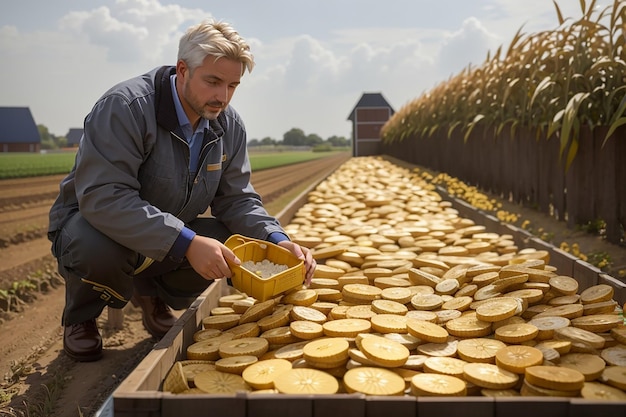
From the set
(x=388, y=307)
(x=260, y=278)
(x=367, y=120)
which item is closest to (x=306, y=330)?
(x=260, y=278)

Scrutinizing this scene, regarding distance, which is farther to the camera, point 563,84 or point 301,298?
point 563,84

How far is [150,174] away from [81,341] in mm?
838

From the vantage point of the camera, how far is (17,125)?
3100cm

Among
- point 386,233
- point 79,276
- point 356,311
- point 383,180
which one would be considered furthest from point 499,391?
point 383,180

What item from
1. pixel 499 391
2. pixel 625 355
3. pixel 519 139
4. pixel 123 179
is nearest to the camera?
pixel 499 391

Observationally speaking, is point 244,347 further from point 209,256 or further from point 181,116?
point 181,116

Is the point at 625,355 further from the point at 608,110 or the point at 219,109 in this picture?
the point at 608,110

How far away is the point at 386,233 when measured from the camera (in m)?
4.02

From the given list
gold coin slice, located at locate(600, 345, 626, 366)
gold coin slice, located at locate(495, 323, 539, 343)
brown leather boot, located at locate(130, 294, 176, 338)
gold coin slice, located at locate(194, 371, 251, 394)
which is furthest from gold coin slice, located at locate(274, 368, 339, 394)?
brown leather boot, located at locate(130, 294, 176, 338)

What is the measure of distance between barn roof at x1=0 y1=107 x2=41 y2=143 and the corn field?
28135mm

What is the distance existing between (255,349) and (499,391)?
2.46ft

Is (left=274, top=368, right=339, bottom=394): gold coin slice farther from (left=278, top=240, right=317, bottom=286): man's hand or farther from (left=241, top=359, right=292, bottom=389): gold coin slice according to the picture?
(left=278, top=240, right=317, bottom=286): man's hand

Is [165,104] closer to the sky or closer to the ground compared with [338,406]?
closer to the sky

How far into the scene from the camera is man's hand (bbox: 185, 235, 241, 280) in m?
2.01
